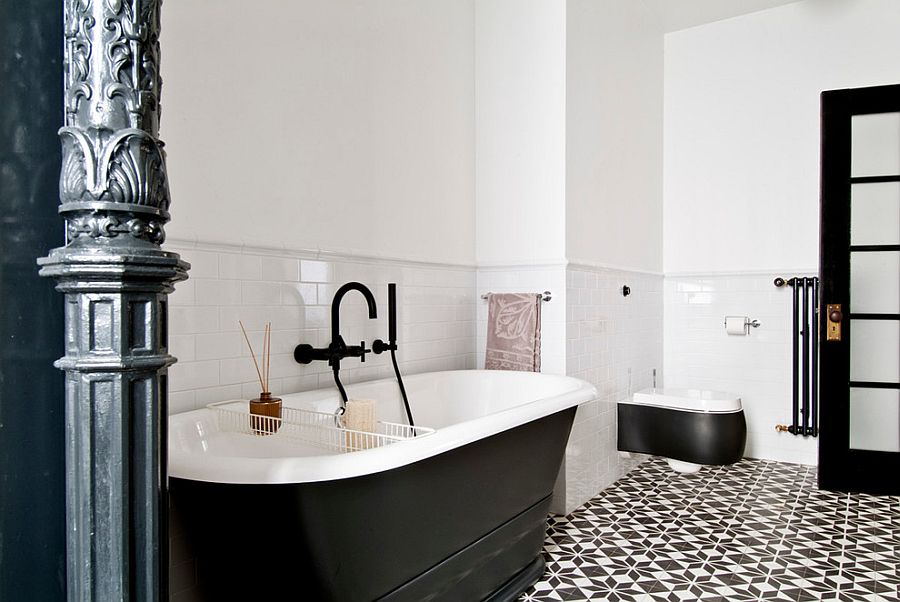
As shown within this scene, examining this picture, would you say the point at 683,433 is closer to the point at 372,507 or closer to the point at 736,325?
the point at 736,325

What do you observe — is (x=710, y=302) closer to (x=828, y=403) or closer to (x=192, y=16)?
(x=828, y=403)

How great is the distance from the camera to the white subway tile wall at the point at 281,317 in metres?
1.93

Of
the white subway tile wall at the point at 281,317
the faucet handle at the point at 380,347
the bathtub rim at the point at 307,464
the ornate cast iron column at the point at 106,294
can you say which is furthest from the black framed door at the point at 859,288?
the ornate cast iron column at the point at 106,294

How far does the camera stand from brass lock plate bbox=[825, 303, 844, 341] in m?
3.48

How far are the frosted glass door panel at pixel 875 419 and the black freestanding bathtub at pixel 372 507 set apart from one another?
2013 mm

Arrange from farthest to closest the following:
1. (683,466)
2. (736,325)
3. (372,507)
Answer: (736,325)
(683,466)
(372,507)

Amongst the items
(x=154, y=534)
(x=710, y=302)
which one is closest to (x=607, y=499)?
(x=710, y=302)

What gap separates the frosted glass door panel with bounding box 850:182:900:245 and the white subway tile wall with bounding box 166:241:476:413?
2.32m

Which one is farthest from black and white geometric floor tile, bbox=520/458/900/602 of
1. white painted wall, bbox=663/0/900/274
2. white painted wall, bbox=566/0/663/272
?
white painted wall, bbox=663/0/900/274

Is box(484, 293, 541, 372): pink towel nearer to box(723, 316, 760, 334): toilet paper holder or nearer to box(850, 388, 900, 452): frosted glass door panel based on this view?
box(723, 316, 760, 334): toilet paper holder

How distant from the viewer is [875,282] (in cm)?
347

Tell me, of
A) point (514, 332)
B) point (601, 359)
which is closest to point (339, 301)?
point (514, 332)

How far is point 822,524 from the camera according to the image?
291 centimetres

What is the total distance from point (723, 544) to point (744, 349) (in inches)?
71.0
